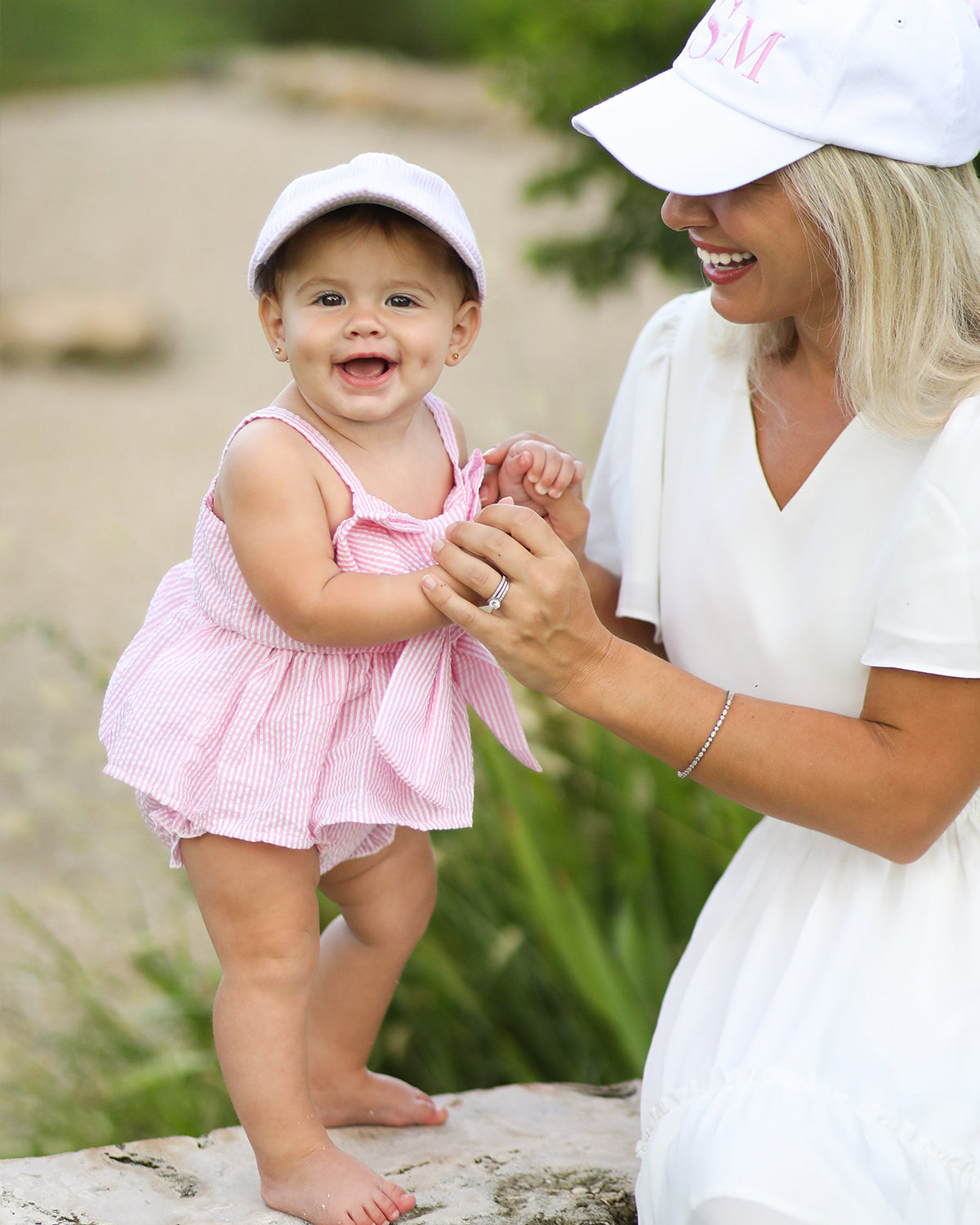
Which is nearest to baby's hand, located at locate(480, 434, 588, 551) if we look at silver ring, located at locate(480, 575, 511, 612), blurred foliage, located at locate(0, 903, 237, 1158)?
silver ring, located at locate(480, 575, 511, 612)

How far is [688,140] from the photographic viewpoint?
1.79 m

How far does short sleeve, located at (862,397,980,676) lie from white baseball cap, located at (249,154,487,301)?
67 cm

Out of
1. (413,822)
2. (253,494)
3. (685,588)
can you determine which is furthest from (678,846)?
(253,494)

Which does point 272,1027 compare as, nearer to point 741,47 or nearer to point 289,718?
point 289,718

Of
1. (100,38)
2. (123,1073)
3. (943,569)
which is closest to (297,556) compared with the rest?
(943,569)

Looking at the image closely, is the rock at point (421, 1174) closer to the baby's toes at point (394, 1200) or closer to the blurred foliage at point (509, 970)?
the baby's toes at point (394, 1200)

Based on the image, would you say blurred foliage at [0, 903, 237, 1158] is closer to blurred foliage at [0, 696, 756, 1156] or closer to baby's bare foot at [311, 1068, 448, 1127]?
blurred foliage at [0, 696, 756, 1156]

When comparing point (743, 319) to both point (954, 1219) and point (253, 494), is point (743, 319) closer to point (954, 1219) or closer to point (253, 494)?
point (253, 494)

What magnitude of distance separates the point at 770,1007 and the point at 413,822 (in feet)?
1.82

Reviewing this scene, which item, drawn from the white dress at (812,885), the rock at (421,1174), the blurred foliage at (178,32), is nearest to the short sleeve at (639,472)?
the white dress at (812,885)

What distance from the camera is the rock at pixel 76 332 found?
9266mm

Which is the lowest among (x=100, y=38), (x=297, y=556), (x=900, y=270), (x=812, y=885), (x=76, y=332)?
(x=812, y=885)

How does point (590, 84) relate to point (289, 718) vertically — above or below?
above

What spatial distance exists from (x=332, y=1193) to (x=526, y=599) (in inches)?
33.1
